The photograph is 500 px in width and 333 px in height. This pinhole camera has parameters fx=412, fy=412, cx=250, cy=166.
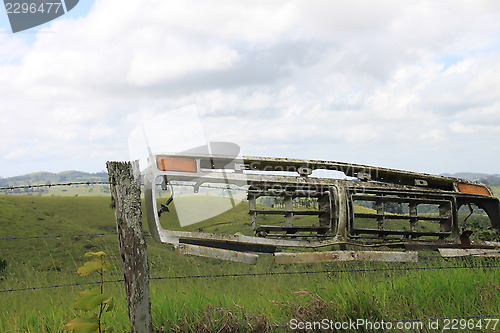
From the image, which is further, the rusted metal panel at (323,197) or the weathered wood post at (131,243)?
the rusted metal panel at (323,197)

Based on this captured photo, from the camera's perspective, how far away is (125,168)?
11.9 ft

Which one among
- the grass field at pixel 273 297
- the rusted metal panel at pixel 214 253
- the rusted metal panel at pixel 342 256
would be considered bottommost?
the grass field at pixel 273 297

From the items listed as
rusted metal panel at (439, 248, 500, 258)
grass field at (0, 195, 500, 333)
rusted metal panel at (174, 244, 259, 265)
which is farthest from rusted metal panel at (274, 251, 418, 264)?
rusted metal panel at (439, 248, 500, 258)

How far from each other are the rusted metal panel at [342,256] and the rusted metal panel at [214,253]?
417 millimetres

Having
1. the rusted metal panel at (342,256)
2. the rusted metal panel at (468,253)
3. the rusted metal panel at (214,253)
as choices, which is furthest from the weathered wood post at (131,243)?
the rusted metal panel at (468,253)

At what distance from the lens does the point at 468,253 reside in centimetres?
600

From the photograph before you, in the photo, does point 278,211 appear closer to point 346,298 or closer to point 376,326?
point 346,298

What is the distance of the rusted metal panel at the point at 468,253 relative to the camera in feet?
19.5

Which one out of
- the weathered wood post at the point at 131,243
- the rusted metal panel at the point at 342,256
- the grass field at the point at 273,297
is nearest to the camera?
the weathered wood post at the point at 131,243

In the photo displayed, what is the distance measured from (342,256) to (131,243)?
2842mm

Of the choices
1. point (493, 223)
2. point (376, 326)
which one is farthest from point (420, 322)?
point (493, 223)

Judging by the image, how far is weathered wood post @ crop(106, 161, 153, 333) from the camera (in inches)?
140

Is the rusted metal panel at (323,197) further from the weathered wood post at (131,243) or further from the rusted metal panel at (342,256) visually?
the weathered wood post at (131,243)

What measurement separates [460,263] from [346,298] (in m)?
3.35
